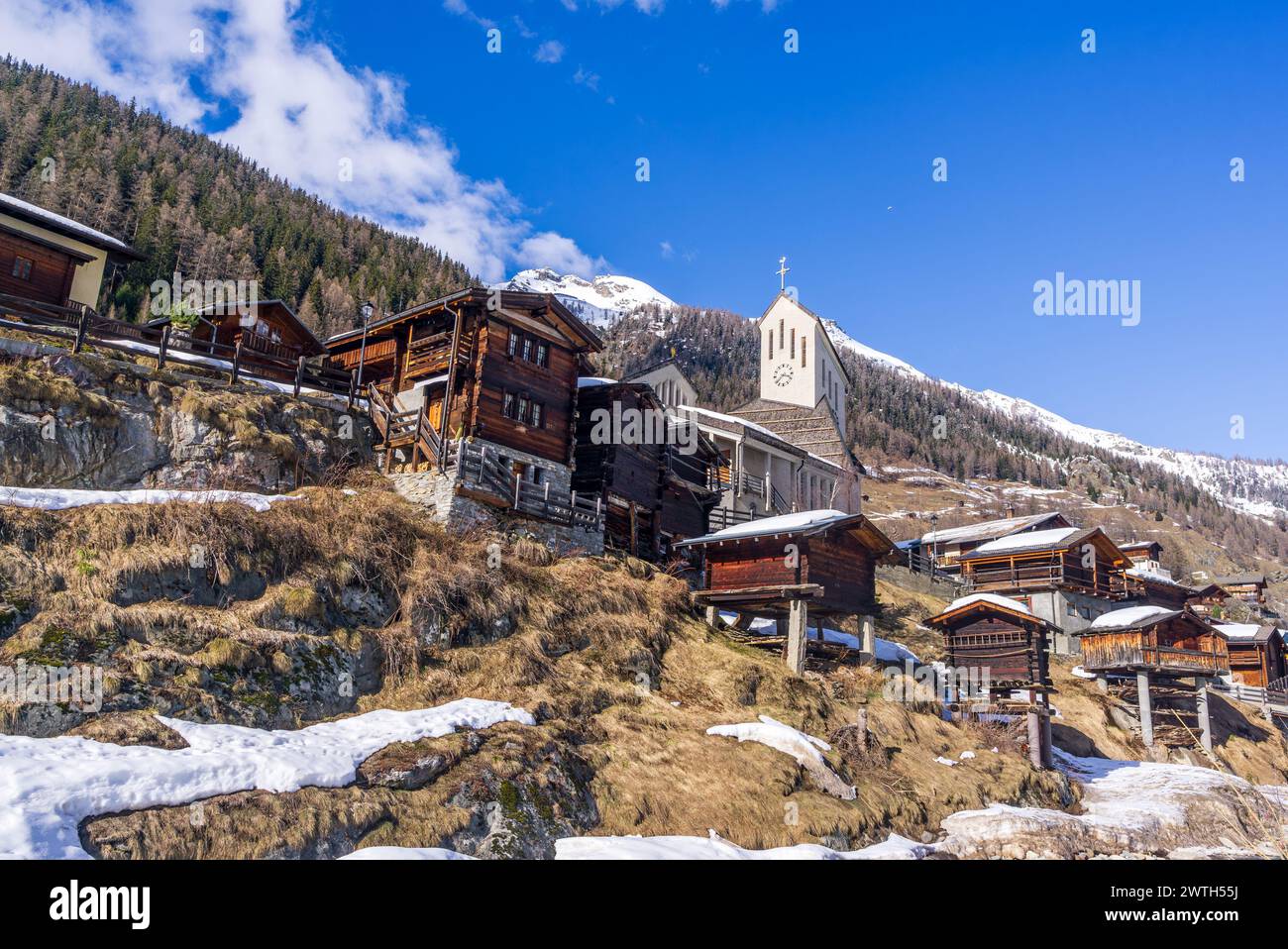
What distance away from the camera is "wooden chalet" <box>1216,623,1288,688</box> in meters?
56.1

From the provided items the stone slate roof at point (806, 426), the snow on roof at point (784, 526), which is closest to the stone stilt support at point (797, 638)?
the snow on roof at point (784, 526)

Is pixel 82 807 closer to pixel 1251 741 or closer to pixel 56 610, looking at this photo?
pixel 56 610

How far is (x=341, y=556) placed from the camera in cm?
2364

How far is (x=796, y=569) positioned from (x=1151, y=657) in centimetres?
2271

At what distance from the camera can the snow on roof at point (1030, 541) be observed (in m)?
54.5

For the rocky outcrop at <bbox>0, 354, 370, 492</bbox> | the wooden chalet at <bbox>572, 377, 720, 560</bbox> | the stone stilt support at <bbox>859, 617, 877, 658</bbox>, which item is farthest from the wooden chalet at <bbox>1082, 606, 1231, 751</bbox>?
the rocky outcrop at <bbox>0, 354, 370, 492</bbox>

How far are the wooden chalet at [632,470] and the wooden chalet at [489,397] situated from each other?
1.53m

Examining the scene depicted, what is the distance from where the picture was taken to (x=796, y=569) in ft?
104

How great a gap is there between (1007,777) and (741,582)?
34.8ft

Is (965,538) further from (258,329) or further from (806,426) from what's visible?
(258,329)

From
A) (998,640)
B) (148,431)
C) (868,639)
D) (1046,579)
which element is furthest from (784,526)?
(1046,579)

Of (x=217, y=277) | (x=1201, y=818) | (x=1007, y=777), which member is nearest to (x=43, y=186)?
(x=217, y=277)

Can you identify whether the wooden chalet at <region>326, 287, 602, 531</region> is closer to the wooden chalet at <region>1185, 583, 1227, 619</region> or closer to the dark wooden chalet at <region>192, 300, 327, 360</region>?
the dark wooden chalet at <region>192, 300, 327, 360</region>

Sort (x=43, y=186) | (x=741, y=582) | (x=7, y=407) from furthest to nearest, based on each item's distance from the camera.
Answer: (x=43, y=186) → (x=741, y=582) → (x=7, y=407)
